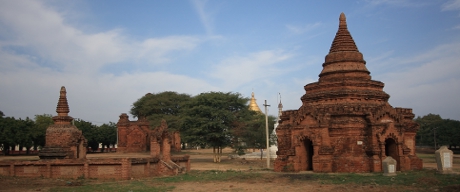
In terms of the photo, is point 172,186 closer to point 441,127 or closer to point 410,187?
point 410,187

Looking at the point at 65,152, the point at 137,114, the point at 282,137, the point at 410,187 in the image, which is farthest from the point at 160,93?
the point at 410,187

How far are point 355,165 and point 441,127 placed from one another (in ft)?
174

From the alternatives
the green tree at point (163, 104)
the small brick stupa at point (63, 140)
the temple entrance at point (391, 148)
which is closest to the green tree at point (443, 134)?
the green tree at point (163, 104)

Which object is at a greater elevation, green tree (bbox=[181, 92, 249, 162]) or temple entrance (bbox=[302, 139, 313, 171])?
green tree (bbox=[181, 92, 249, 162])

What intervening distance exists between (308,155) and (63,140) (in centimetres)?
1647

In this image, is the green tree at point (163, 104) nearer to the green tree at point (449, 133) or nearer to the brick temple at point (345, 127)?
the green tree at point (449, 133)

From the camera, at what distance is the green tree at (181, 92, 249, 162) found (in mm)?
41969

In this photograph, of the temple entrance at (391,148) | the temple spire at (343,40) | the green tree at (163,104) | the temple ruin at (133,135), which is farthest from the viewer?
the green tree at (163,104)

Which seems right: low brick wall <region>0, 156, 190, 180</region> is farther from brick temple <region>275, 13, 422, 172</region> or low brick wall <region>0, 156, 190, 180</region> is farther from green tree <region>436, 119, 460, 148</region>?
green tree <region>436, 119, 460, 148</region>

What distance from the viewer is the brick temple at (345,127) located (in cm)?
2372

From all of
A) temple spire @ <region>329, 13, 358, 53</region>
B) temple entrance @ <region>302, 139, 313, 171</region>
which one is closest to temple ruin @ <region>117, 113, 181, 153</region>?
temple spire @ <region>329, 13, 358, 53</region>

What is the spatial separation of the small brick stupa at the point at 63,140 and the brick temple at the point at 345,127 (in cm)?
1340

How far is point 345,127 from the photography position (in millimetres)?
24172

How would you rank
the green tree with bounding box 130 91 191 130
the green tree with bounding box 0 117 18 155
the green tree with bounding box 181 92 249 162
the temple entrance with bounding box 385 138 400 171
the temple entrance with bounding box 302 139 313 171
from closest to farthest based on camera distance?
the temple entrance with bounding box 385 138 400 171 < the temple entrance with bounding box 302 139 313 171 < the green tree with bounding box 181 92 249 162 < the green tree with bounding box 0 117 18 155 < the green tree with bounding box 130 91 191 130
